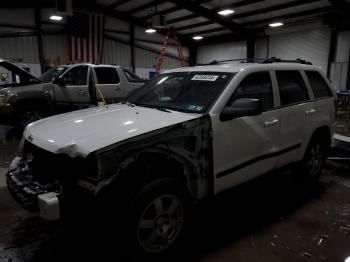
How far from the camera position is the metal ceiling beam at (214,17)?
42.2ft

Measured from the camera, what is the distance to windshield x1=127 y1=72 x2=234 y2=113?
264cm

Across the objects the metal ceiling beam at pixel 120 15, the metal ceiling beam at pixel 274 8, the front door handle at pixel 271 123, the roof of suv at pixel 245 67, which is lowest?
the front door handle at pixel 271 123

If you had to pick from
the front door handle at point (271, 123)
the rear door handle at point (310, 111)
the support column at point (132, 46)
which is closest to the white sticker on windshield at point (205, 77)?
the front door handle at point (271, 123)

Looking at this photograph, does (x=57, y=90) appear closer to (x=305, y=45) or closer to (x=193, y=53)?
(x=305, y=45)

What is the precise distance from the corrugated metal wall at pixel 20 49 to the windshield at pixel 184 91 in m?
12.4

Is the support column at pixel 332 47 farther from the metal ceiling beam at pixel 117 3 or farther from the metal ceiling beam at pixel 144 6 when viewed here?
the metal ceiling beam at pixel 117 3

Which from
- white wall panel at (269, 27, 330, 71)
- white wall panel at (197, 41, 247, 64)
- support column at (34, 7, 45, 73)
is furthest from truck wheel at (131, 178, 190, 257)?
white wall panel at (197, 41, 247, 64)

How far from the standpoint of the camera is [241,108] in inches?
97.3

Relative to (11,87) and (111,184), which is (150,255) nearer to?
(111,184)

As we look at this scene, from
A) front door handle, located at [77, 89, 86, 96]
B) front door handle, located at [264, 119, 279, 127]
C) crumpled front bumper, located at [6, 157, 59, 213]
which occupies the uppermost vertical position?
front door handle, located at [77, 89, 86, 96]

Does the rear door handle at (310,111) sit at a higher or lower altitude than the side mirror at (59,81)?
lower

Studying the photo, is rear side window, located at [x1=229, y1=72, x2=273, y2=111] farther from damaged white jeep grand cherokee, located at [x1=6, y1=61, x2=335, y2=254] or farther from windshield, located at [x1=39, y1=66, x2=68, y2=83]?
windshield, located at [x1=39, y1=66, x2=68, y2=83]

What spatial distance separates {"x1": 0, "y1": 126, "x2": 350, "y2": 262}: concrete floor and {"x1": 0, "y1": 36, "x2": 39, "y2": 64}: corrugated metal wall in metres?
11.8

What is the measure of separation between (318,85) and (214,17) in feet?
36.4
